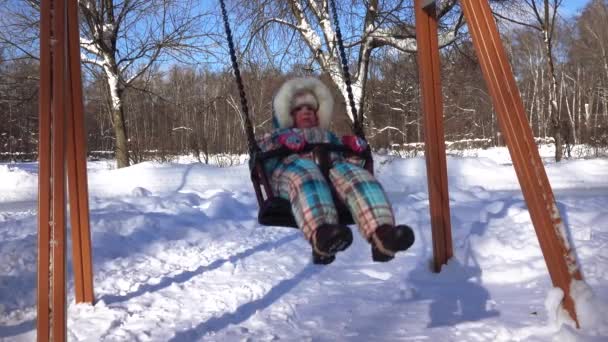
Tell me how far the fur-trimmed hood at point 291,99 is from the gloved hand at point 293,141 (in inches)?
20.1

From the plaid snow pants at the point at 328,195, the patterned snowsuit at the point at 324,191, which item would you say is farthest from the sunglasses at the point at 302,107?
the plaid snow pants at the point at 328,195

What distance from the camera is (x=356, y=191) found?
259 centimetres

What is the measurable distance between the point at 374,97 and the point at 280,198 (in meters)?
15.0

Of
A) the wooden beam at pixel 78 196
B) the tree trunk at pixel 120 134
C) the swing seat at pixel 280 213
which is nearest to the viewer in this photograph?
the swing seat at pixel 280 213

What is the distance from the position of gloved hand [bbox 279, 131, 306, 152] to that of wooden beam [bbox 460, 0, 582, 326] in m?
1.31

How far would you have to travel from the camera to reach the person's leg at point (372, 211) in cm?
231

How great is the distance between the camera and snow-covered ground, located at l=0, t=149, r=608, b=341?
3.23 m

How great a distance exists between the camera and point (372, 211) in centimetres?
247

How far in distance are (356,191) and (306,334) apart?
47.4 inches

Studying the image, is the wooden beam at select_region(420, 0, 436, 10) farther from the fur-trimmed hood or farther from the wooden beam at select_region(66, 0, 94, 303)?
the wooden beam at select_region(66, 0, 94, 303)

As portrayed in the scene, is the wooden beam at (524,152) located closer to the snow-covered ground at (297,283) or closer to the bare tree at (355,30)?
the snow-covered ground at (297,283)

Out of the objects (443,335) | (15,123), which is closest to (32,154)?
(15,123)

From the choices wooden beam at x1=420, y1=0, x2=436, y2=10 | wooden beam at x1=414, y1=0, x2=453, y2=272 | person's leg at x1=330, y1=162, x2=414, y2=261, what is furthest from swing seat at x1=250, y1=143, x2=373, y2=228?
wooden beam at x1=420, y1=0, x2=436, y2=10

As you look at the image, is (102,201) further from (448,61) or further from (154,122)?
(154,122)
